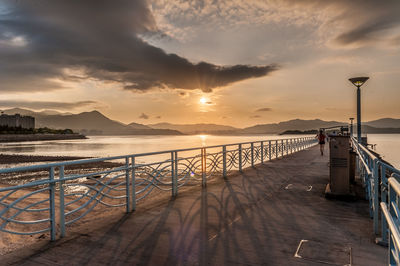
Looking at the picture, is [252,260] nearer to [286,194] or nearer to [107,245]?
[107,245]

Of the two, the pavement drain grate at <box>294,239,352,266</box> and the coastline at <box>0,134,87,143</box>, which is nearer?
the pavement drain grate at <box>294,239,352,266</box>

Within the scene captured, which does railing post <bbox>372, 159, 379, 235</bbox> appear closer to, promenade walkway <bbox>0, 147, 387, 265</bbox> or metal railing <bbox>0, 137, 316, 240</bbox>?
promenade walkway <bbox>0, 147, 387, 265</bbox>

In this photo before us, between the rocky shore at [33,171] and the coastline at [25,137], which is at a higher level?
the coastline at [25,137]

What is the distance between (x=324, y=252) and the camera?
3.40 metres

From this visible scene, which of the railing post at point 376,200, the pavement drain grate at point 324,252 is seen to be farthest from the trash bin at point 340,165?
the pavement drain grate at point 324,252

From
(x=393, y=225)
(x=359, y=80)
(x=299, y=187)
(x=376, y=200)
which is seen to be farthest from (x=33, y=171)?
(x=393, y=225)

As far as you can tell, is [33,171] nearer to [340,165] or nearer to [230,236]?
[230,236]

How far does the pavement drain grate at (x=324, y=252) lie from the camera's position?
3.19 m

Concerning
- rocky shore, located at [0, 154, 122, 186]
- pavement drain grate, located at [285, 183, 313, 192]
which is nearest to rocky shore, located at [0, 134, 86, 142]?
rocky shore, located at [0, 154, 122, 186]

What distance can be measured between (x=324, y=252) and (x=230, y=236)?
1264 millimetres

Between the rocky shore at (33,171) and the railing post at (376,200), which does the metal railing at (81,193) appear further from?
the railing post at (376,200)

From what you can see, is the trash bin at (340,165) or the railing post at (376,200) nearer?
the railing post at (376,200)

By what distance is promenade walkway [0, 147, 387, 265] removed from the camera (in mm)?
3242

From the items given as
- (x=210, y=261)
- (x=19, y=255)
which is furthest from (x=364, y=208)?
(x=19, y=255)
